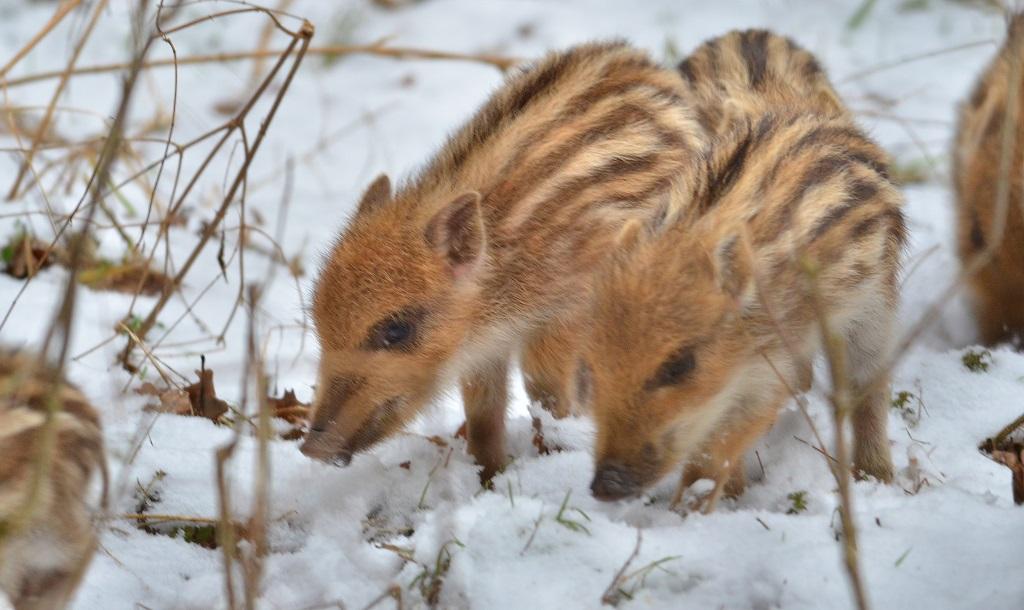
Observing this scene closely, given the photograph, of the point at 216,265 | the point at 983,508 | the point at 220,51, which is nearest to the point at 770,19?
the point at 220,51

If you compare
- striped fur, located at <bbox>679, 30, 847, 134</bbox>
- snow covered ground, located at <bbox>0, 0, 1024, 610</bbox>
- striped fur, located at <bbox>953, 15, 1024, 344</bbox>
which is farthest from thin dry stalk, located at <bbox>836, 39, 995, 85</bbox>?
snow covered ground, located at <bbox>0, 0, 1024, 610</bbox>

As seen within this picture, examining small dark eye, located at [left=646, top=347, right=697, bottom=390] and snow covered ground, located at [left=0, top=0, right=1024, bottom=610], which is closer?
snow covered ground, located at [left=0, top=0, right=1024, bottom=610]

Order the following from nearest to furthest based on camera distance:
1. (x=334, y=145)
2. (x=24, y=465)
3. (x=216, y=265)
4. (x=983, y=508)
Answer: (x=24, y=465)
(x=983, y=508)
(x=216, y=265)
(x=334, y=145)

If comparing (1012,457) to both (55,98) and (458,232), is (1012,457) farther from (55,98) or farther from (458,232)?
(55,98)

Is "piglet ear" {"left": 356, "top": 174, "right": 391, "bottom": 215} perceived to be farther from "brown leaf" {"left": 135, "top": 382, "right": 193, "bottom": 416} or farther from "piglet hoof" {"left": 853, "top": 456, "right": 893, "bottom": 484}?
"piglet hoof" {"left": 853, "top": 456, "right": 893, "bottom": 484}

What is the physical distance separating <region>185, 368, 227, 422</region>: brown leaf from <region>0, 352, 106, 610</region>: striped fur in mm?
1047

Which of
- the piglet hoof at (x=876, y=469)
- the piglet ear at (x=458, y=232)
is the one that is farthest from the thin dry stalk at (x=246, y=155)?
the piglet hoof at (x=876, y=469)

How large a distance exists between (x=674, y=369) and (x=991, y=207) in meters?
1.94

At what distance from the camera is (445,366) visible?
3.25 metres

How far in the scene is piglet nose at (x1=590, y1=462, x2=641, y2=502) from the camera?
2.67m

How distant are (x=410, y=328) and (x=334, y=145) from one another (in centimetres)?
323

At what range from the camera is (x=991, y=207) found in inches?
163

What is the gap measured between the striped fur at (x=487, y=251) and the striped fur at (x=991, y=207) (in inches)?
46.0

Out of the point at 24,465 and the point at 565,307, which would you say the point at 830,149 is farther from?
the point at 24,465
